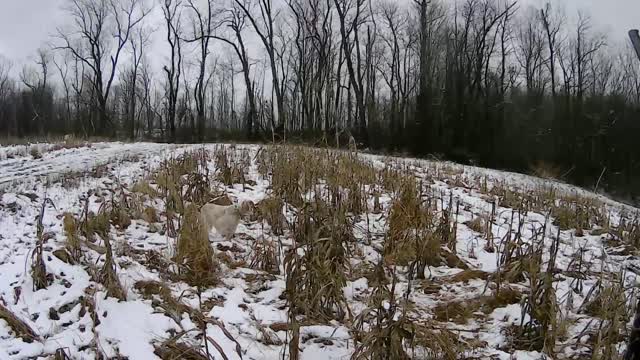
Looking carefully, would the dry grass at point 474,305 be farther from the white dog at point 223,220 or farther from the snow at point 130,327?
the white dog at point 223,220

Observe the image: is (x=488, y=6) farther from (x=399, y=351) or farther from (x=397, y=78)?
(x=399, y=351)

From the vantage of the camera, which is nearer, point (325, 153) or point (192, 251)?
point (192, 251)

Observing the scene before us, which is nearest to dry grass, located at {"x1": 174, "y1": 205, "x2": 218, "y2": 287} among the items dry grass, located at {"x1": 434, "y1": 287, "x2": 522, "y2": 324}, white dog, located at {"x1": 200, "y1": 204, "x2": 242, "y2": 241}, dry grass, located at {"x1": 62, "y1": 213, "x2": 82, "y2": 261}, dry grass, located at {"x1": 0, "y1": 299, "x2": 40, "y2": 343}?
white dog, located at {"x1": 200, "y1": 204, "x2": 242, "y2": 241}

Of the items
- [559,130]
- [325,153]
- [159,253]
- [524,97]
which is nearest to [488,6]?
[524,97]

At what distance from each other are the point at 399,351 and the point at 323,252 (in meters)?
1.20

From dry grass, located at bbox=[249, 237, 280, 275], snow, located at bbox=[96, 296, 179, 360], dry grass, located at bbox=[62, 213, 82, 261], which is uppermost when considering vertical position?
dry grass, located at bbox=[62, 213, 82, 261]

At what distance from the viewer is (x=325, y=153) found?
7.64 metres

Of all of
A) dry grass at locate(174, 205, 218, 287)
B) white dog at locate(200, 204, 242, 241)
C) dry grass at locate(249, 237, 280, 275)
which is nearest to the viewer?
dry grass at locate(174, 205, 218, 287)

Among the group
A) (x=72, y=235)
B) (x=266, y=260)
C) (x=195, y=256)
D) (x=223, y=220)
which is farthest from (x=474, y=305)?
(x=72, y=235)

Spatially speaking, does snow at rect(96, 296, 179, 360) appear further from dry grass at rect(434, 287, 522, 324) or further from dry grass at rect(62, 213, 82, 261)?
dry grass at rect(434, 287, 522, 324)

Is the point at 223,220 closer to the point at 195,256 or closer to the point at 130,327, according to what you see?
the point at 195,256

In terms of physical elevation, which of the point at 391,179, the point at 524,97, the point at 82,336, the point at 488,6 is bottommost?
the point at 82,336

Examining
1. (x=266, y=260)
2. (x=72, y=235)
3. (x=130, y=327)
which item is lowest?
(x=130, y=327)

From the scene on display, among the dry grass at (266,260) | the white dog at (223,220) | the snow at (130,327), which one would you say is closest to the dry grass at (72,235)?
the snow at (130,327)
